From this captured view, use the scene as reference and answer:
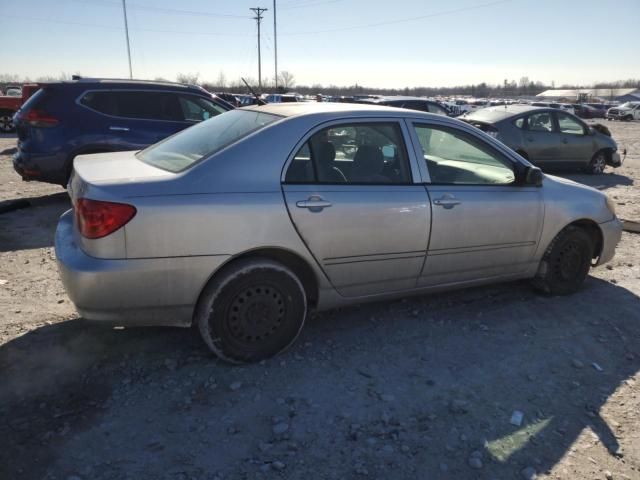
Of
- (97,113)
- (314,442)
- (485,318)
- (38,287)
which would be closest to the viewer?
(314,442)

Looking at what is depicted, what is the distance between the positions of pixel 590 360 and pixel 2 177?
10.2m

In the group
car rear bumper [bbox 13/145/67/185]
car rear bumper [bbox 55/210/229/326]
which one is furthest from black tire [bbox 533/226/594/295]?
car rear bumper [bbox 13/145/67/185]

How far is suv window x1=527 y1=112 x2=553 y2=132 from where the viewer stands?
434 inches

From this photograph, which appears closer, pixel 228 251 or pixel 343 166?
pixel 228 251

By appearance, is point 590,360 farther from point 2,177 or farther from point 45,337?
point 2,177

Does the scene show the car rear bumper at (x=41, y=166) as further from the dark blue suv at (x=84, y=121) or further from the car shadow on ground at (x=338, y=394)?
the car shadow on ground at (x=338, y=394)

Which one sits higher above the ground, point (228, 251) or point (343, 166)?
point (343, 166)

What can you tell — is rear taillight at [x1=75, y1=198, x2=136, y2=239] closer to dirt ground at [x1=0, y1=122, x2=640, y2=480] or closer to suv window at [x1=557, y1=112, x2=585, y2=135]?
dirt ground at [x1=0, y1=122, x2=640, y2=480]

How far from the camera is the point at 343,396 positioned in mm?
3008

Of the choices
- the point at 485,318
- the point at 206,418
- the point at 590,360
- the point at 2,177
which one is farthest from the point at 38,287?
the point at 2,177

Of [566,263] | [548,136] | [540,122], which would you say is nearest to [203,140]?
[566,263]

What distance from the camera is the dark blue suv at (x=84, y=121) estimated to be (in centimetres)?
677

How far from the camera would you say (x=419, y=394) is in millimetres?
3053

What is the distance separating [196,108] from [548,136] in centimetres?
774
